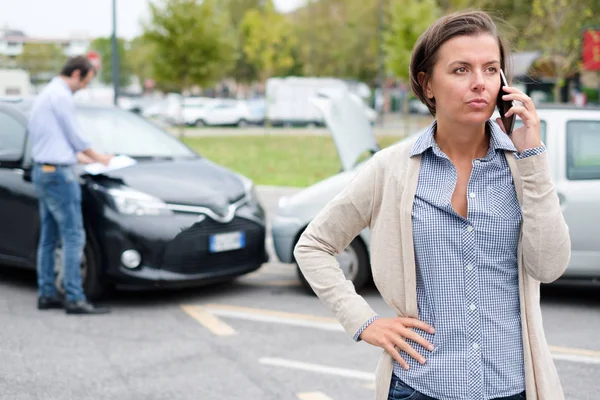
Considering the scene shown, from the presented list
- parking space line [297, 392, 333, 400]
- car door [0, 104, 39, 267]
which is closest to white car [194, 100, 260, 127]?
car door [0, 104, 39, 267]

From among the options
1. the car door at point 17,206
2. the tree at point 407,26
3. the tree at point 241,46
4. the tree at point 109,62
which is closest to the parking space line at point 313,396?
the car door at point 17,206

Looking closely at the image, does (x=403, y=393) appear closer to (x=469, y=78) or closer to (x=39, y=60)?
(x=469, y=78)

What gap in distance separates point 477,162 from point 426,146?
0.13m

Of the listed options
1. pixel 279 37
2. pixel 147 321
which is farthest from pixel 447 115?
pixel 279 37

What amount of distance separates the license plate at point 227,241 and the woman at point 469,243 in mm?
4552

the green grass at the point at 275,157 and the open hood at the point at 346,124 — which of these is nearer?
the open hood at the point at 346,124

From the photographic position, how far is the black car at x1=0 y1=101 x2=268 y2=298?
6.32 meters

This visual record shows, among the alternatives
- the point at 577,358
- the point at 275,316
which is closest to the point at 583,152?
the point at 577,358

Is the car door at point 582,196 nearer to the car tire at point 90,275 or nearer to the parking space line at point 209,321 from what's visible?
the parking space line at point 209,321

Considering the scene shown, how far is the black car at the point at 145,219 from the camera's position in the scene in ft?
20.7

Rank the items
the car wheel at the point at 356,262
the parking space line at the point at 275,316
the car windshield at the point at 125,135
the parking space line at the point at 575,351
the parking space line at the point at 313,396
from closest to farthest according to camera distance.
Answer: the parking space line at the point at 313,396
the parking space line at the point at 575,351
the parking space line at the point at 275,316
the car wheel at the point at 356,262
the car windshield at the point at 125,135

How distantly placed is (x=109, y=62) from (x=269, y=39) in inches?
2099

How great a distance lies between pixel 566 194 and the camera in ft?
20.3

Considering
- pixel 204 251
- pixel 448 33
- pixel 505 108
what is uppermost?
pixel 448 33
